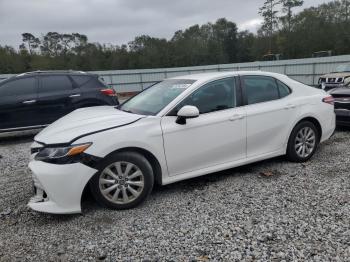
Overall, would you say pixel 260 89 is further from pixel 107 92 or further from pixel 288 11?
pixel 288 11

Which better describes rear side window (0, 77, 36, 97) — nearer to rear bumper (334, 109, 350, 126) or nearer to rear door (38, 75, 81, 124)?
rear door (38, 75, 81, 124)

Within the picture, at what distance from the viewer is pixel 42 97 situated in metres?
7.85

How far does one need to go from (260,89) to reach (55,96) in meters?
5.25

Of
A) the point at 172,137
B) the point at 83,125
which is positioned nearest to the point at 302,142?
the point at 172,137

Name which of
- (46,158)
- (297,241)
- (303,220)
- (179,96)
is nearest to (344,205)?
(303,220)

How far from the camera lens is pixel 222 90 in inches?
175

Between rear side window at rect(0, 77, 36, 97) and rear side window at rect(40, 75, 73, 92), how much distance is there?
0.23 m

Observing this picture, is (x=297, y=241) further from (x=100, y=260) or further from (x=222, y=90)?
(x=222, y=90)

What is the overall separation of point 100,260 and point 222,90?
8.73 ft

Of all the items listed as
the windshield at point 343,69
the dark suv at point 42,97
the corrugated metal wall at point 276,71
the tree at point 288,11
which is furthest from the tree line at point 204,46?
the dark suv at point 42,97

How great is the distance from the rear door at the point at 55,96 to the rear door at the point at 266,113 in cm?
495

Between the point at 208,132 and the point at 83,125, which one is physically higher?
the point at 83,125

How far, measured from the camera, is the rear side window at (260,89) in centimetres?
464

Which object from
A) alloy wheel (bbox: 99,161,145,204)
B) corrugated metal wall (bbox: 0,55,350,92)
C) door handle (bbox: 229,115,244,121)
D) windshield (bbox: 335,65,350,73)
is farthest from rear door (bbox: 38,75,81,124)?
corrugated metal wall (bbox: 0,55,350,92)
